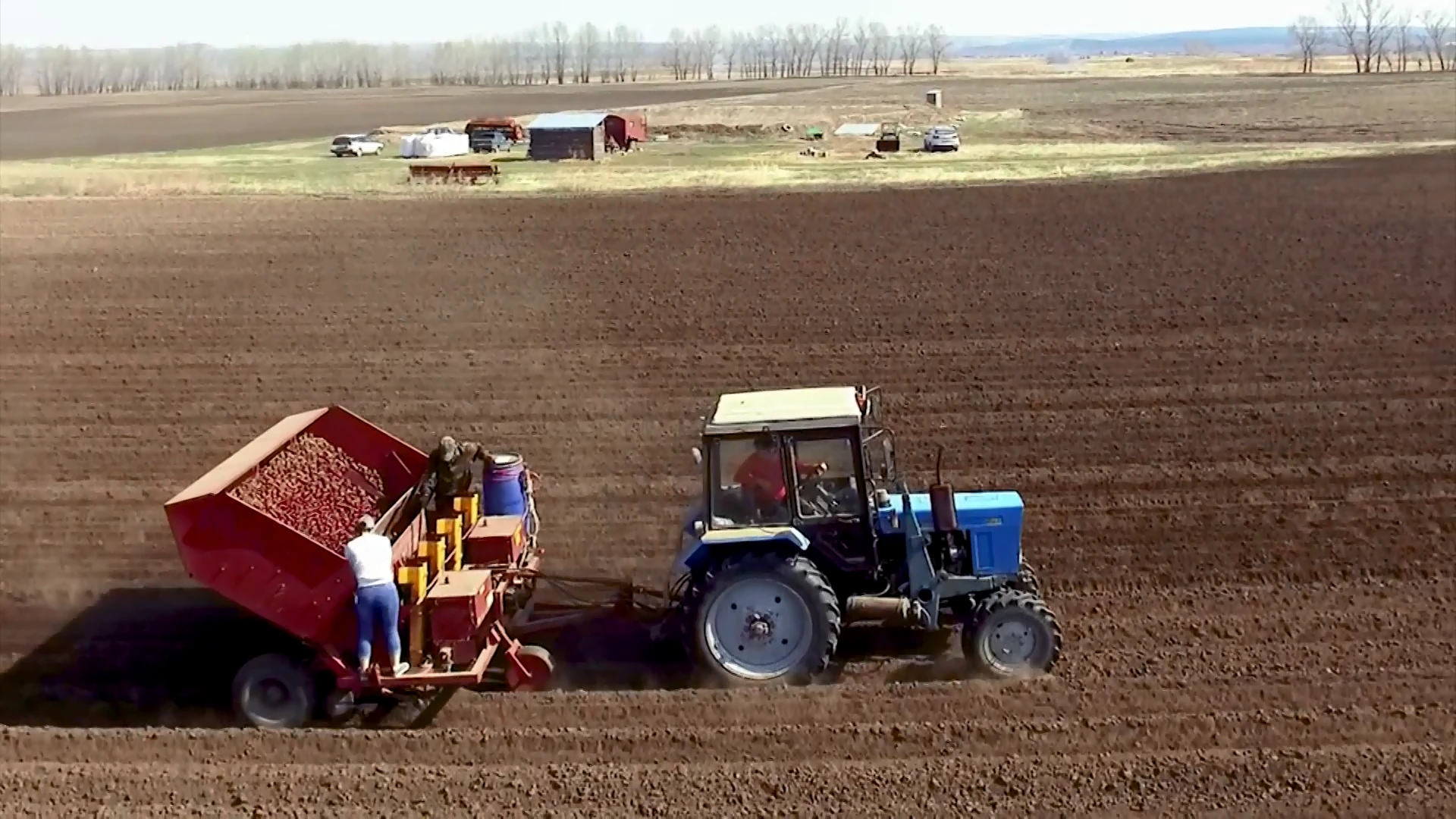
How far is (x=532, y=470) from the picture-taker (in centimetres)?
1373

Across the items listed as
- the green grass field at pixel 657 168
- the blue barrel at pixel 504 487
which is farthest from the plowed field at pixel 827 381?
the green grass field at pixel 657 168

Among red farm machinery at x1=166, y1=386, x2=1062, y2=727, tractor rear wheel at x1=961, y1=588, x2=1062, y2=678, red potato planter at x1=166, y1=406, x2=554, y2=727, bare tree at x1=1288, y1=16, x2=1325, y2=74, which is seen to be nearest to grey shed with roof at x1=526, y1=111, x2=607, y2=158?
red farm machinery at x1=166, y1=386, x2=1062, y2=727

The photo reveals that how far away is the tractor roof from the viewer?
29.2ft

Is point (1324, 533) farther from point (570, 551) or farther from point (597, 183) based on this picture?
point (597, 183)

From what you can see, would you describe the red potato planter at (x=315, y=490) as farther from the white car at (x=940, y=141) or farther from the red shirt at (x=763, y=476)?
the white car at (x=940, y=141)

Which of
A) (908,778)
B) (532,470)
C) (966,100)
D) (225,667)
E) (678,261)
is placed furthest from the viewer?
(966,100)

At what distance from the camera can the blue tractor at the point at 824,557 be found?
8.95 meters

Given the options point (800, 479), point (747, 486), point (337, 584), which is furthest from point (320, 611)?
point (800, 479)

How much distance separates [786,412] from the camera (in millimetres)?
9164

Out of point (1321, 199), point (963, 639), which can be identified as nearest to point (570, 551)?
point (963, 639)

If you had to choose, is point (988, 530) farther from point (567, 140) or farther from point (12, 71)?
point (12, 71)

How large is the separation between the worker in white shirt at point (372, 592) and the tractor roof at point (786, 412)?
1992 millimetres

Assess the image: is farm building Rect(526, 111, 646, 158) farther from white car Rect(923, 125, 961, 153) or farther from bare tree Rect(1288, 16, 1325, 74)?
bare tree Rect(1288, 16, 1325, 74)

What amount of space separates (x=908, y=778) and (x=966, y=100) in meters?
77.5
